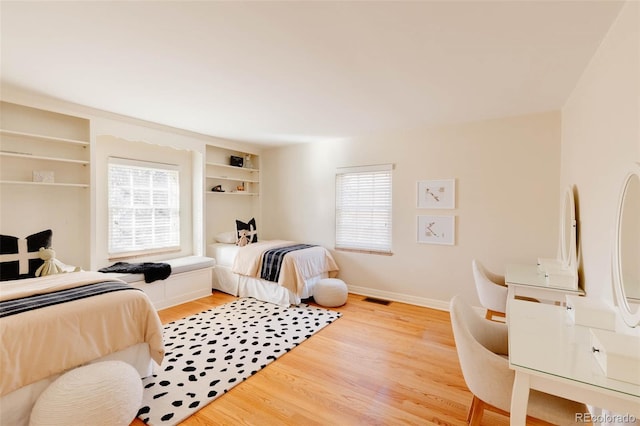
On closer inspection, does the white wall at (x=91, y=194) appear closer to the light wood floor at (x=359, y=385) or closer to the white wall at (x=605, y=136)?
the light wood floor at (x=359, y=385)

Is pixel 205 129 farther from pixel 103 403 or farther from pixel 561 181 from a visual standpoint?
pixel 561 181

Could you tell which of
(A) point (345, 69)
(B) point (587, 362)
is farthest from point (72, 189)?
(B) point (587, 362)

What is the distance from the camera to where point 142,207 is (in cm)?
414

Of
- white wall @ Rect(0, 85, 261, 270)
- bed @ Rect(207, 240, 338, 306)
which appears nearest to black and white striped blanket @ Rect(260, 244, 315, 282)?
bed @ Rect(207, 240, 338, 306)

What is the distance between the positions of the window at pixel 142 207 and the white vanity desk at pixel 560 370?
440 cm

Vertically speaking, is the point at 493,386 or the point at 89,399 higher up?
the point at 493,386

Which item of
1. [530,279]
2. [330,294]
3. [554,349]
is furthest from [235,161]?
[554,349]

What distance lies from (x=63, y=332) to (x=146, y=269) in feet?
5.96

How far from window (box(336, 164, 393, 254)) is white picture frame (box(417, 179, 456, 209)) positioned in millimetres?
483

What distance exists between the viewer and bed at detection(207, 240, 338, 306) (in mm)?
3914

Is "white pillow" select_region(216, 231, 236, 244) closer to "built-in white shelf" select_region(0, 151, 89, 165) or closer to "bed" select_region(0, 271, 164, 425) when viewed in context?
"built-in white shelf" select_region(0, 151, 89, 165)

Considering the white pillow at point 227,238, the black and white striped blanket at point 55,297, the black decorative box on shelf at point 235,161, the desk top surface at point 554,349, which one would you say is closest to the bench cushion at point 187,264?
the white pillow at point 227,238

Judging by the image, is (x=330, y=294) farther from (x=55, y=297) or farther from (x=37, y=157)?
(x=37, y=157)

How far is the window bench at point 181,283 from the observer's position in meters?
3.62
